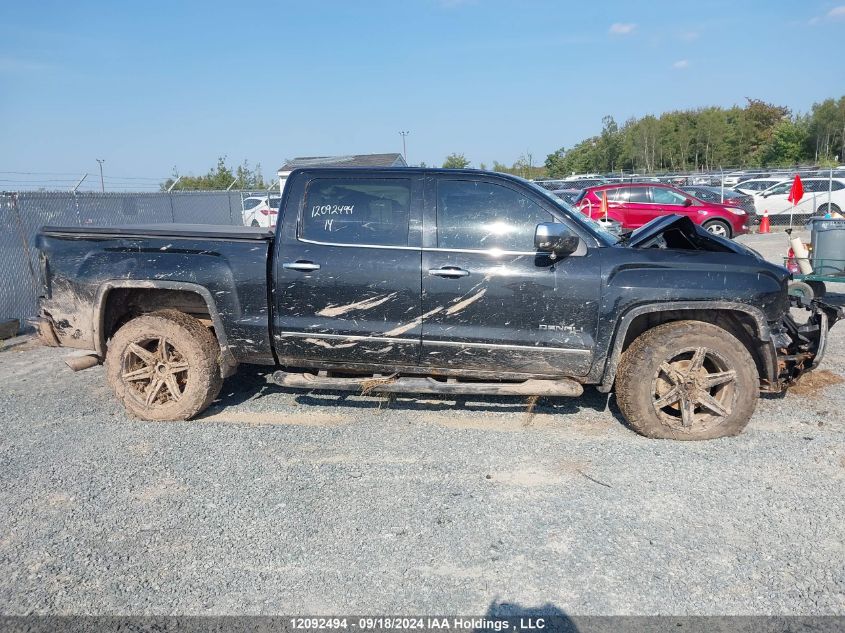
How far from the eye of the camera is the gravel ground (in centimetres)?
303

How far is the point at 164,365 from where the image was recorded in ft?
16.9

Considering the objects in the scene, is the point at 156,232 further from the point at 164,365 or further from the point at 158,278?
the point at 164,365

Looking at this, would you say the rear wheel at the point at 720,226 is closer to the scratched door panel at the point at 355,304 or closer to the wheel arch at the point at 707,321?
the wheel arch at the point at 707,321

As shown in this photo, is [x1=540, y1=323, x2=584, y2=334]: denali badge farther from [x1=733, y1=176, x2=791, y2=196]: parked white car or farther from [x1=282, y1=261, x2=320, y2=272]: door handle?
[x1=733, y1=176, x2=791, y2=196]: parked white car

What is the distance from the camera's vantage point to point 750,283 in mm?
4516

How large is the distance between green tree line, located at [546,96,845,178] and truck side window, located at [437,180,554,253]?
51479mm

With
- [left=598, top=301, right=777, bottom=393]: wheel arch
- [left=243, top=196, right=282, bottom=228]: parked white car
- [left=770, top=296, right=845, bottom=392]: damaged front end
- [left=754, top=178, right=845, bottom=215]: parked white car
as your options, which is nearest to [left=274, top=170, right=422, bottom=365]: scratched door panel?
[left=598, top=301, right=777, bottom=393]: wheel arch

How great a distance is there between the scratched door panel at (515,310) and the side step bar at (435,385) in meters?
0.11

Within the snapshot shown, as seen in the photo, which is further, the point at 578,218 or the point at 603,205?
the point at 603,205

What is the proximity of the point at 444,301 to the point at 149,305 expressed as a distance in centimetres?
239

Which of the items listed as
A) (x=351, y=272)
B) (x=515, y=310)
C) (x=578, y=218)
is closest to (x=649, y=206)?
(x=578, y=218)

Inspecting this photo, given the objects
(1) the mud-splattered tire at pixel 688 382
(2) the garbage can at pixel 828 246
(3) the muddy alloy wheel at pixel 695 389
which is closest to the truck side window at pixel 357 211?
(1) the mud-splattered tire at pixel 688 382

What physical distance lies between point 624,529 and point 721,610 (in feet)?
2.33

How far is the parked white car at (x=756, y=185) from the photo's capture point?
2347 centimetres
